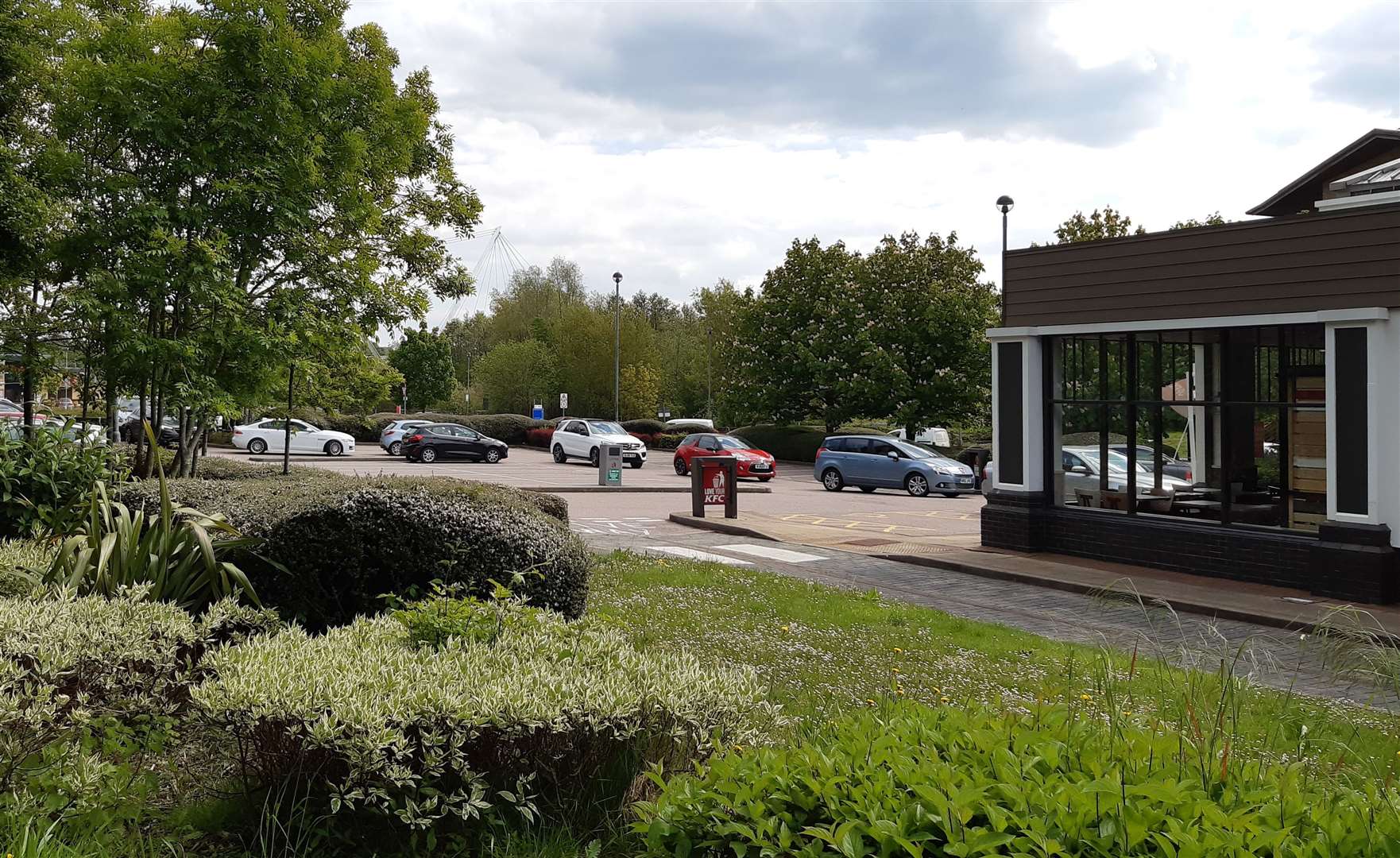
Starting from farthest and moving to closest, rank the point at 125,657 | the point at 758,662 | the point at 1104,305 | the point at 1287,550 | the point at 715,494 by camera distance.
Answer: the point at 715,494, the point at 1104,305, the point at 1287,550, the point at 758,662, the point at 125,657

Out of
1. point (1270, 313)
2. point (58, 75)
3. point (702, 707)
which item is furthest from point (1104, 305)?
point (58, 75)

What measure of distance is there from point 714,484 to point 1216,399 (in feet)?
30.3

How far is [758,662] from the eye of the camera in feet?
22.7

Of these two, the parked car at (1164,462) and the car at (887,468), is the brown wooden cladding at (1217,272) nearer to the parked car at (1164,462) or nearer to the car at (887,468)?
the parked car at (1164,462)

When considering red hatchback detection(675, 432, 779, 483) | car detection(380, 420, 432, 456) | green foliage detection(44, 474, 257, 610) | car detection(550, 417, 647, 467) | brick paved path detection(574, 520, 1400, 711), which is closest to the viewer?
green foliage detection(44, 474, 257, 610)

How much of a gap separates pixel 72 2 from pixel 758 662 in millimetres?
12498

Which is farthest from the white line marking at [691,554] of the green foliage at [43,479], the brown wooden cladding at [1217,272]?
the green foliage at [43,479]

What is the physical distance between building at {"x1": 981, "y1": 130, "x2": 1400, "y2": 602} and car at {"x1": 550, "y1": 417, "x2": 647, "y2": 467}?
23.6 metres

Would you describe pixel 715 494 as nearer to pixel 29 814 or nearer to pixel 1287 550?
pixel 1287 550

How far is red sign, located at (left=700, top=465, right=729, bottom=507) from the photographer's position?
19578 mm

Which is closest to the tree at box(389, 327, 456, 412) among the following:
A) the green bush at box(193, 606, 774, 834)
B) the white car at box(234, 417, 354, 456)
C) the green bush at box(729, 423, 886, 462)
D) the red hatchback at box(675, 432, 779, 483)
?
the white car at box(234, 417, 354, 456)

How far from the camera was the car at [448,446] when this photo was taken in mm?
39750

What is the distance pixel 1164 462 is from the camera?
13391mm

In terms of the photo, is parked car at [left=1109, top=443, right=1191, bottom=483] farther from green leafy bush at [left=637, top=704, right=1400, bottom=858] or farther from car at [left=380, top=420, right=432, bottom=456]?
car at [left=380, top=420, right=432, bottom=456]
